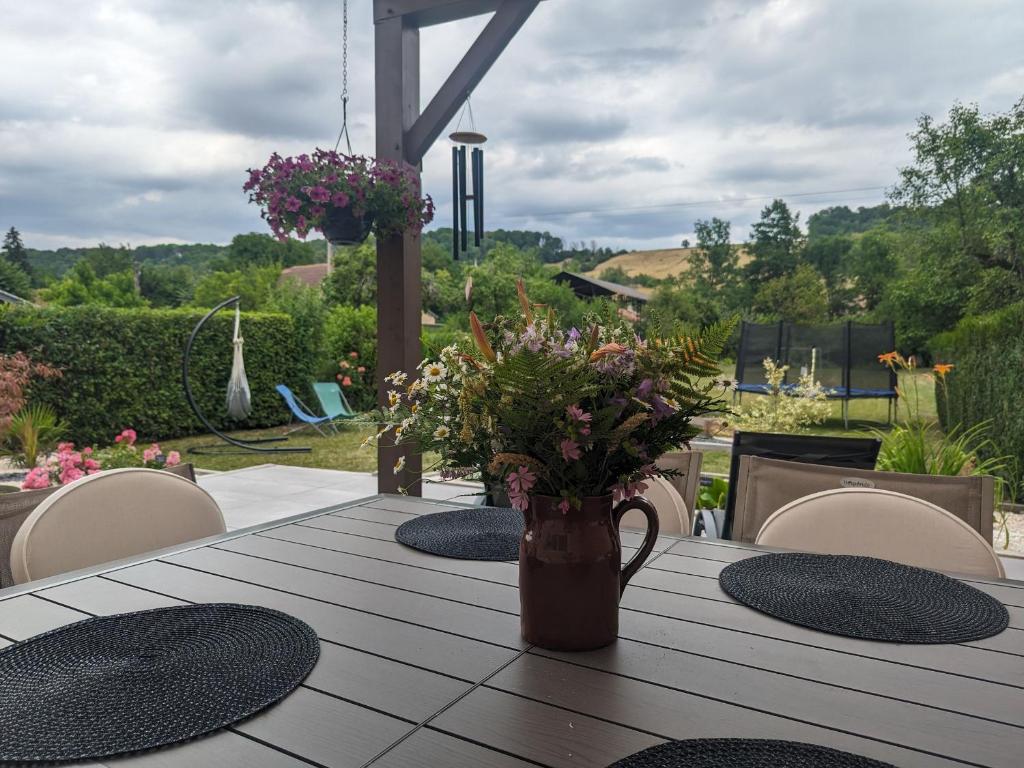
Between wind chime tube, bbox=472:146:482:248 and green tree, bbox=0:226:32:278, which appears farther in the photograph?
green tree, bbox=0:226:32:278

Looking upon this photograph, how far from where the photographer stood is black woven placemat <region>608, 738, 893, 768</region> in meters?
0.65

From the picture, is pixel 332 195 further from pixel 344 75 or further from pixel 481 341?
pixel 481 341

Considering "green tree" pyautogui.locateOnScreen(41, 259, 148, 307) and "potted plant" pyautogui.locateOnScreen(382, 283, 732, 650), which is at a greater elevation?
"green tree" pyautogui.locateOnScreen(41, 259, 148, 307)

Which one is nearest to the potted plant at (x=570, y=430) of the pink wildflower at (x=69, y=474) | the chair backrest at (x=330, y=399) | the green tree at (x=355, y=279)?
the pink wildflower at (x=69, y=474)

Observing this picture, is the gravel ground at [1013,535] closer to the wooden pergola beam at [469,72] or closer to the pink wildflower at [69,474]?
the wooden pergola beam at [469,72]

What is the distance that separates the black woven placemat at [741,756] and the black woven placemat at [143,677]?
41cm

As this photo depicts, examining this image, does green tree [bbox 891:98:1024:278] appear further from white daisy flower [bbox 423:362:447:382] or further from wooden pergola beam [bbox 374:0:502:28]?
white daisy flower [bbox 423:362:447:382]

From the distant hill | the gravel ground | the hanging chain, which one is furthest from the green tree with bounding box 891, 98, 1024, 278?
the hanging chain

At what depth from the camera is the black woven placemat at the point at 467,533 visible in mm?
1327

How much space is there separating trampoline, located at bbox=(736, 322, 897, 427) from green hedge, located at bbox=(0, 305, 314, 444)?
5.64m

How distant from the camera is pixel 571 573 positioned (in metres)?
0.89

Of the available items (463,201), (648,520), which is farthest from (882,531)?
(463,201)

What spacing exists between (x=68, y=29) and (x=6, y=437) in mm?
5867

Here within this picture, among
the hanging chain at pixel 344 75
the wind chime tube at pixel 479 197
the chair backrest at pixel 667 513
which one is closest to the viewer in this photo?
the chair backrest at pixel 667 513
